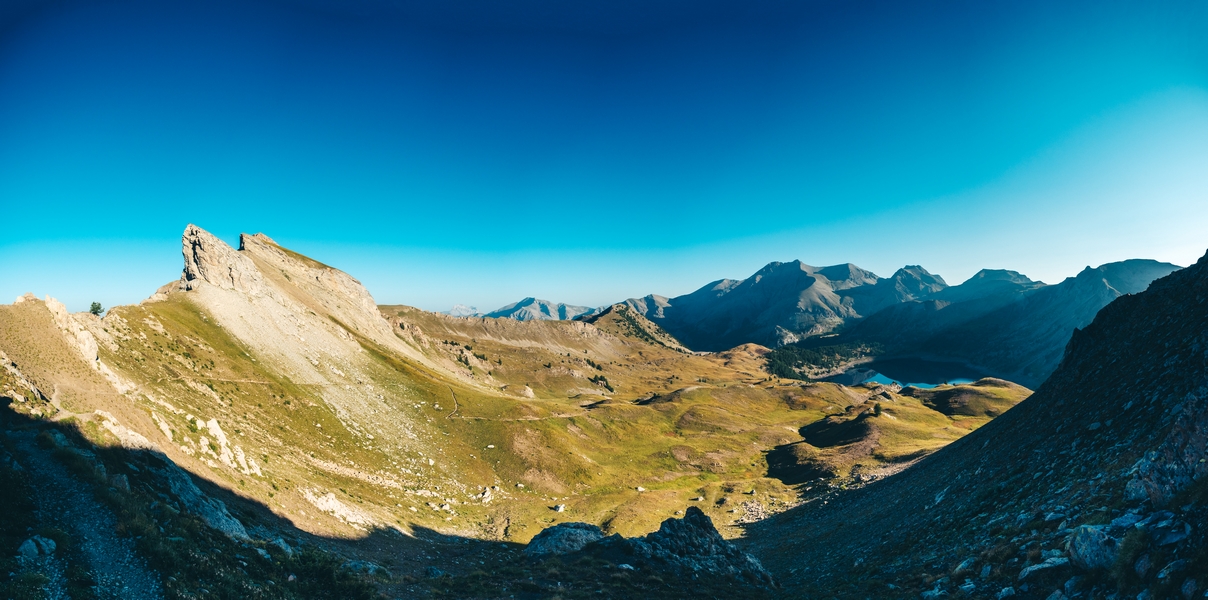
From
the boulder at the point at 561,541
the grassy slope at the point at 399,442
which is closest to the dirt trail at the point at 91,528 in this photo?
the grassy slope at the point at 399,442

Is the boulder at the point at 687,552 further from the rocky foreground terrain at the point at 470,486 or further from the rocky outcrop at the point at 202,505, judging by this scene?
the rocky outcrop at the point at 202,505

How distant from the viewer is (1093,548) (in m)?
14.3

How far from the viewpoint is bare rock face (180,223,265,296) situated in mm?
81062

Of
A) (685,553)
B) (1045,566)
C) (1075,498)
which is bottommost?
(685,553)

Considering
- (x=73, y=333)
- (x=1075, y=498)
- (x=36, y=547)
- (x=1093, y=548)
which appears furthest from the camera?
(x=73, y=333)

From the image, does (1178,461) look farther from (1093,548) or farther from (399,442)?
(399,442)

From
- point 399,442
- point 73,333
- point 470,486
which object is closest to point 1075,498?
point 470,486

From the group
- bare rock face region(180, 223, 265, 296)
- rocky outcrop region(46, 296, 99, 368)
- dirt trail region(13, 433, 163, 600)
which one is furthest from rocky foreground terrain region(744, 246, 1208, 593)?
bare rock face region(180, 223, 265, 296)

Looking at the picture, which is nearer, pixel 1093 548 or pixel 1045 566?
pixel 1093 548

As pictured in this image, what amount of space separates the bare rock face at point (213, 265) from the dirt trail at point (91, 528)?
249 feet

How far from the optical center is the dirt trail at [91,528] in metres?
14.9

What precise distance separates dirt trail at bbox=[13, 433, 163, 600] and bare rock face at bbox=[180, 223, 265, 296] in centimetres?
7600

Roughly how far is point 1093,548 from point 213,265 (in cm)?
11435

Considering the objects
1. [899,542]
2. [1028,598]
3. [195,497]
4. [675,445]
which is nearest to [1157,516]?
[1028,598]
